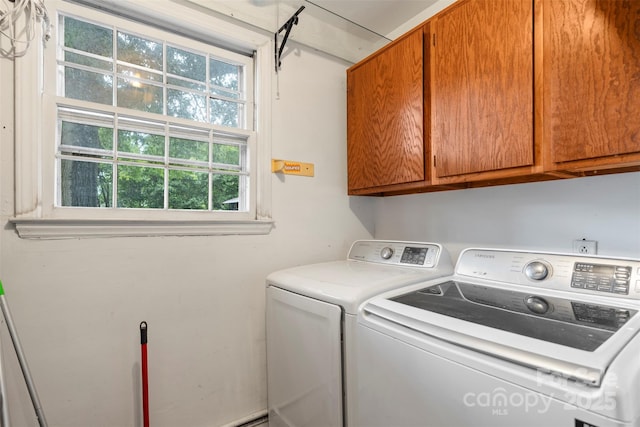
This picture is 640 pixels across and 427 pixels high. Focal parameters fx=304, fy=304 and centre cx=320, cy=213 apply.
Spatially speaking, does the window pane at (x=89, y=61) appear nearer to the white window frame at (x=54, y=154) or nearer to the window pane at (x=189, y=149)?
the white window frame at (x=54, y=154)

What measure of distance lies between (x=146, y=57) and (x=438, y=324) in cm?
176

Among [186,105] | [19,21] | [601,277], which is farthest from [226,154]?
[601,277]

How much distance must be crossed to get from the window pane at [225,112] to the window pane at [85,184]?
1.95 feet

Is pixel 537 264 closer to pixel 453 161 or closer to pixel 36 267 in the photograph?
pixel 453 161

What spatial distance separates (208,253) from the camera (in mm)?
1588

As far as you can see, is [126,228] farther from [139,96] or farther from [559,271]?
[559,271]

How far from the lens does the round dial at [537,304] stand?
1.00 m

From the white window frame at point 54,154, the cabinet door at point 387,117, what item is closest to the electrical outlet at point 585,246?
Result: the cabinet door at point 387,117

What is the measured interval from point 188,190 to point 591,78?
1757 mm

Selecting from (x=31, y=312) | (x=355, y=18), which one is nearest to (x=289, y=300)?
(x=31, y=312)

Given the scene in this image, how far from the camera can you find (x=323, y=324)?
1.22 m

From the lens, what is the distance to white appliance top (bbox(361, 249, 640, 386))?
0.71 meters

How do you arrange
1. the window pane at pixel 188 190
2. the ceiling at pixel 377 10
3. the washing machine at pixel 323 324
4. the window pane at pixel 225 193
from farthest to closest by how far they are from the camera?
the ceiling at pixel 377 10 → the window pane at pixel 225 193 → the window pane at pixel 188 190 → the washing machine at pixel 323 324

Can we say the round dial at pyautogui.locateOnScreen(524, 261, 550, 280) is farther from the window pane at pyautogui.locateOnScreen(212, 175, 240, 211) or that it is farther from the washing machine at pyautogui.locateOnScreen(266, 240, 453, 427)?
the window pane at pyautogui.locateOnScreen(212, 175, 240, 211)
